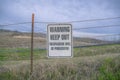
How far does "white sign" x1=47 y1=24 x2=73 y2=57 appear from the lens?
9523 mm

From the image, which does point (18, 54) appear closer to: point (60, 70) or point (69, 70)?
point (60, 70)

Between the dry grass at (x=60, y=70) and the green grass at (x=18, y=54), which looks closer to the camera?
the dry grass at (x=60, y=70)

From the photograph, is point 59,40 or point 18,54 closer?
point 59,40

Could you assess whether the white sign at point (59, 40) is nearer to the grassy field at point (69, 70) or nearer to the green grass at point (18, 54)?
the grassy field at point (69, 70)

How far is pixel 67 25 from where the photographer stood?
9602mm

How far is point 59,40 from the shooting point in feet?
31.3

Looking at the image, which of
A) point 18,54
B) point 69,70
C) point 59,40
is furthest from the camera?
point 18,54

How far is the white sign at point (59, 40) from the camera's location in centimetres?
952

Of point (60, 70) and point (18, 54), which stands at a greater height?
point (18, 54)

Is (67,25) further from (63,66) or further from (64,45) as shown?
(63,66)

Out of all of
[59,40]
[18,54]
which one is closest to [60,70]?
[59,40]

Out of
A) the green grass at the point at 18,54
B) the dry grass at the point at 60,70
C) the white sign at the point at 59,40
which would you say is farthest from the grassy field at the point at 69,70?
the green grass at the point at 18,54

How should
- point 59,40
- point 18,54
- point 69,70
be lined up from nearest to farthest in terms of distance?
1. point 59,40
2. point 69,70
3. point 18,54

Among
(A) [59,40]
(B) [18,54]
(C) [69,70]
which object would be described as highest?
(A) [59,40]
